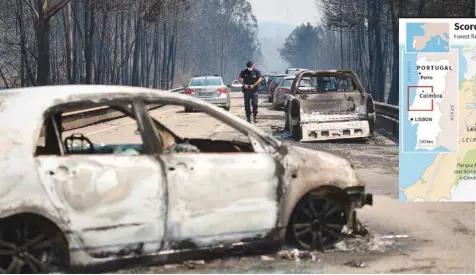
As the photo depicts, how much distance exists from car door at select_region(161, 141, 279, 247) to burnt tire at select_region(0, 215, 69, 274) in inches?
32.6

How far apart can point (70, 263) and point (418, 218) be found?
13.6 ft

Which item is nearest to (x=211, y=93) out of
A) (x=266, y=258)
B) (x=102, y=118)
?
(x=102, y=118)

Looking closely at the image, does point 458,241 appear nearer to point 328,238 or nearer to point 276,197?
point 328,238

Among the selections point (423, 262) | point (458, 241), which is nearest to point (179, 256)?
point (423, 262)

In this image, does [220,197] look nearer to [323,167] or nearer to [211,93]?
A: [323,167]

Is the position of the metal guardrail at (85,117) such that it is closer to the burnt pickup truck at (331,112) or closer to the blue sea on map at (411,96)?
the burnt pickup truck at (331,112)

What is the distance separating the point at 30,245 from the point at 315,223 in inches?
A: 93.9

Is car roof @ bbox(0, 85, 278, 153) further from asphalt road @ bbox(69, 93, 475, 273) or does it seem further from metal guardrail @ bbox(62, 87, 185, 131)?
metal guardrail @ bbox(62, 87, 185, 131)

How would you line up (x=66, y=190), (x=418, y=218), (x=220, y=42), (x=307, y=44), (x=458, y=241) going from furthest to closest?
(x=307, y=44) → (x=220, y=42) → (x=418, y=218) → (x=458, y=241) → (x=66, y=190)

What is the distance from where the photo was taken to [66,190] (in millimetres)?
5297

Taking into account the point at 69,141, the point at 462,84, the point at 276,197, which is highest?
the point at 462,84

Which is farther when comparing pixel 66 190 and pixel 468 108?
pixel 468 108

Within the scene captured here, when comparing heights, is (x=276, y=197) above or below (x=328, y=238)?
above

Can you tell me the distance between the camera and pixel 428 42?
6273 mm
